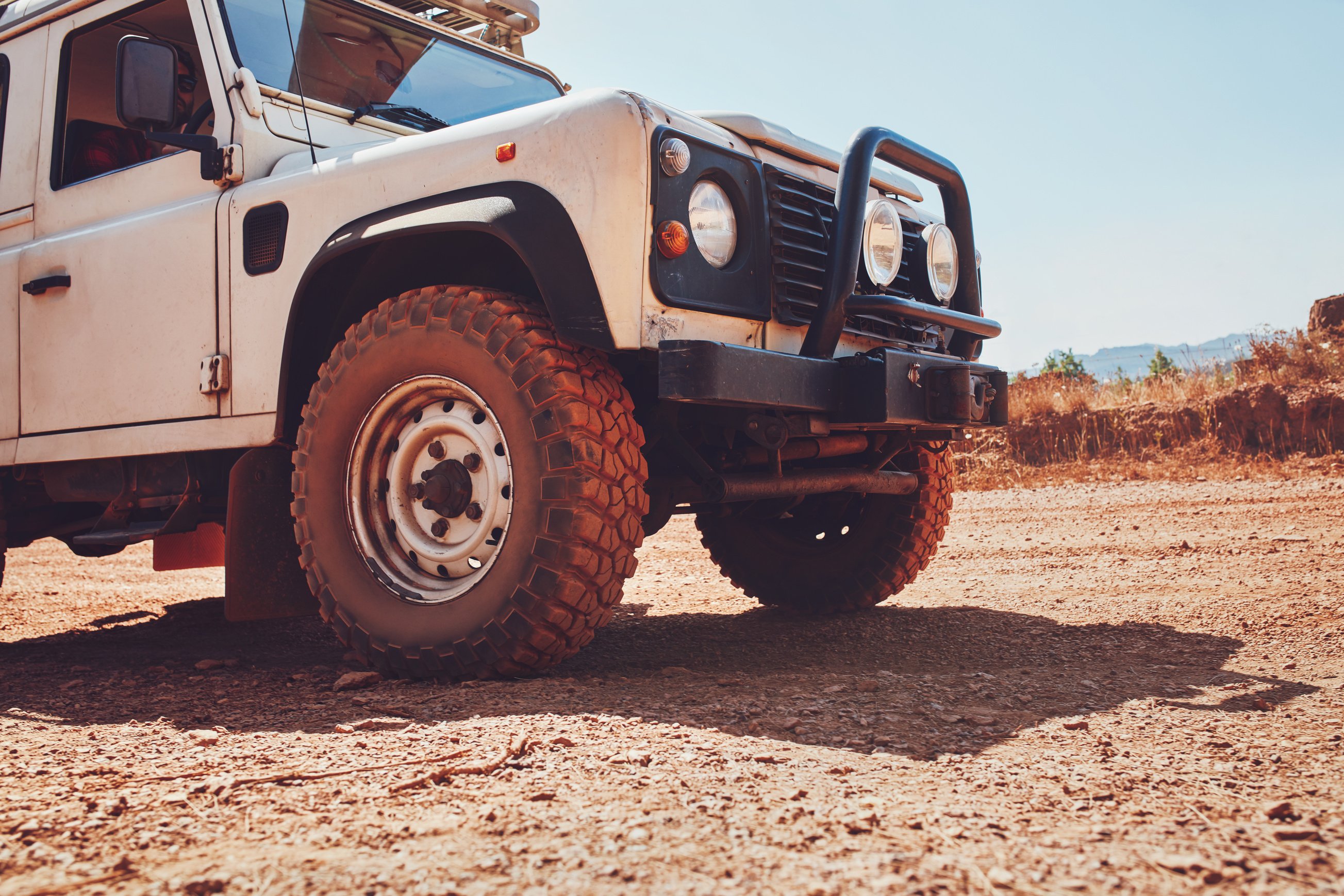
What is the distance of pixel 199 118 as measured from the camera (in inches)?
141

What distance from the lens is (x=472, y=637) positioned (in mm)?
2646

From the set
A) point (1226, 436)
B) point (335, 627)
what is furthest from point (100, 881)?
point (1226, 436)

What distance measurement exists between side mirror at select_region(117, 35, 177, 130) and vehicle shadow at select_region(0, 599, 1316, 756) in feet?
5.82

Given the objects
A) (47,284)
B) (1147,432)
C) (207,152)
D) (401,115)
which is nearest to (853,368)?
(401,115)

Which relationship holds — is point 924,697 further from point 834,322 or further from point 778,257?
point 778,257

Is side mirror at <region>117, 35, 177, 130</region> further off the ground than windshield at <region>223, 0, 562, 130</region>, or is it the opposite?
windshield at <region>223, 0, 562, 130</region>

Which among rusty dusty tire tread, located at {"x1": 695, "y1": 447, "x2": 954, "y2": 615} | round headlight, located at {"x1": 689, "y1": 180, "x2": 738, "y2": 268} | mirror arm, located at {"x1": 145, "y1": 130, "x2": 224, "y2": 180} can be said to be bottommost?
rusty dusty tire tread, located at {"x1": 695, "y1": 447, "x2": 954, "y2": 615}

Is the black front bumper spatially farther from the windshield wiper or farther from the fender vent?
the windshield wiper

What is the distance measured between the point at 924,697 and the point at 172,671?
96.6 inches

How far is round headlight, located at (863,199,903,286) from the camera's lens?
309 cm

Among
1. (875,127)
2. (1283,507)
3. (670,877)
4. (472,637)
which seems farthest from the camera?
(1283,507)

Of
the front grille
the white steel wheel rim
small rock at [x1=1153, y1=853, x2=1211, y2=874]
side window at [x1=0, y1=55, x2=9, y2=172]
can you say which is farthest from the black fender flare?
side window at [x1=0, y1=55, x2=9, y2=172]

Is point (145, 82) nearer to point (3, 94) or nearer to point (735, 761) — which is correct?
point (3, 94)

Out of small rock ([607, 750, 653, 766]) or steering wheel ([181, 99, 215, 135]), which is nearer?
small rock ([607, 750, 653, 766])
